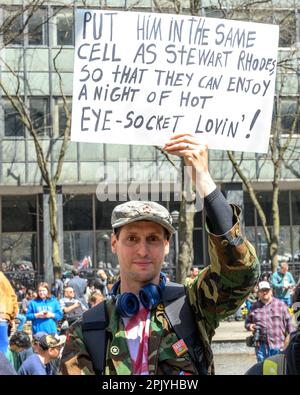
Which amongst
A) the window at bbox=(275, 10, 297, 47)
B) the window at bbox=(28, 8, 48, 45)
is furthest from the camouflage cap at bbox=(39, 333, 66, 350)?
the window at bbox=(28, 8, 48, 45)

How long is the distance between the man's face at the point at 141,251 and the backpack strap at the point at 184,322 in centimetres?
11

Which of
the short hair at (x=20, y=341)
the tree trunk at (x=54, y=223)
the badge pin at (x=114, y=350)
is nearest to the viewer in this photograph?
the badge pin at (x=114, y=350)

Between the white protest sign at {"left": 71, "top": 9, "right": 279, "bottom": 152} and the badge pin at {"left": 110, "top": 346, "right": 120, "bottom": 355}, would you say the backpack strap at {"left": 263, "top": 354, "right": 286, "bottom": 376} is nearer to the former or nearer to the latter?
the badge pin at {"left": 110, "top": 346, "right": 120, "bottom": 355}

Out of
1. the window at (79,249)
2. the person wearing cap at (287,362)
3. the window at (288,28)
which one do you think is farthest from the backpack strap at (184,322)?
the window at (79,249)

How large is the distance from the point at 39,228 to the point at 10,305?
26090 mm

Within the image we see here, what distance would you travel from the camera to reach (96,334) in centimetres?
308

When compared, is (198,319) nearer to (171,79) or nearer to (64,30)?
(171,79)

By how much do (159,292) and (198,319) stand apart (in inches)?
7.3

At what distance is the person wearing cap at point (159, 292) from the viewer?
9.62 ft

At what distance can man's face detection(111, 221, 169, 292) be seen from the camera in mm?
3184

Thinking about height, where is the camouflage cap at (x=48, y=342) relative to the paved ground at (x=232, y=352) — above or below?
above

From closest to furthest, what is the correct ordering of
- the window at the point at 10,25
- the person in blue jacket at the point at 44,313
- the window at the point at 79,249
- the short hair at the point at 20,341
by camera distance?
1. the short hair at the point at 20,341
2. the person in blue jacket at the point at 44,313
3. the window at the point at 10,25
4. the window at the point at 79,249

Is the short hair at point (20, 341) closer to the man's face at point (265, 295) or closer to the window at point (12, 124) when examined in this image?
the man's face at point (265, 295)
